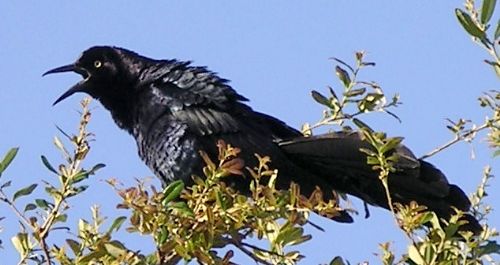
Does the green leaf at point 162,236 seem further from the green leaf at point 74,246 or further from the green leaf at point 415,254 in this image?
the green leaf at point 415,254

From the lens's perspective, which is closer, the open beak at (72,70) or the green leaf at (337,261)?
the green leaf at (337,261)

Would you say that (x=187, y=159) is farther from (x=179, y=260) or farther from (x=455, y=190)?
(x=179, y=260)

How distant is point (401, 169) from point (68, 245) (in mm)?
1533

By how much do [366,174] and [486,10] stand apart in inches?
71.7

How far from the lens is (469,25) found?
8.66 feet

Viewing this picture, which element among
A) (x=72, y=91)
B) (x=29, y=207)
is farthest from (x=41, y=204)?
(x=72, y=91)

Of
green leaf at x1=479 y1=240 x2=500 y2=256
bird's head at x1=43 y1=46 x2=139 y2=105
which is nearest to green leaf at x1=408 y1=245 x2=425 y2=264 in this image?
green leaf at x1=479 y1=240 x2=500 y2=256

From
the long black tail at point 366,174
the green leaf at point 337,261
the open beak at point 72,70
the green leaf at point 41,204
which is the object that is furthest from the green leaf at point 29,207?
the open beak at point 72,70

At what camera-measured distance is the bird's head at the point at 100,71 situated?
19.1ft

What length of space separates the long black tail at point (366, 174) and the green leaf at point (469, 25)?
95 centimetres

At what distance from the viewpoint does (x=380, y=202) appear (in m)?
4.41

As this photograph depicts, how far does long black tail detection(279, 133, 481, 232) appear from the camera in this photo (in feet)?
12.9

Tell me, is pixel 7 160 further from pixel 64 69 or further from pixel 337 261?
pixel 64 69

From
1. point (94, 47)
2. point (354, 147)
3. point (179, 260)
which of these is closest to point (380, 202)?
point (354, 147)
